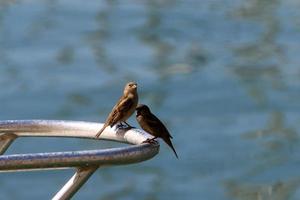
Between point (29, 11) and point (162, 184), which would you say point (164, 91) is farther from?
point (29, 11)

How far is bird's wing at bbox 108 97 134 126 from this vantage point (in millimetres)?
2490

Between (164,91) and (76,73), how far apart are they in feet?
2.30

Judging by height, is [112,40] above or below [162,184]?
above

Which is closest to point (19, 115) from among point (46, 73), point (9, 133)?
point (46, 73)

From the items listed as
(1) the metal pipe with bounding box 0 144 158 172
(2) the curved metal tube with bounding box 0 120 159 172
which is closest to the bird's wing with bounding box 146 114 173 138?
(2) the curved metal tube with bounding box 0 120 159 172

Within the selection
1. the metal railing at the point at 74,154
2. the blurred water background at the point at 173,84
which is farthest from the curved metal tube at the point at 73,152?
the blurred water background at the point at 173,84

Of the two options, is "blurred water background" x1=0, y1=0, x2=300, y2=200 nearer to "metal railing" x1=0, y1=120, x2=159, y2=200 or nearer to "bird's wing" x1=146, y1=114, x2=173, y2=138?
"bird's wing" x1=146, y1=114, x2=173, y2=138

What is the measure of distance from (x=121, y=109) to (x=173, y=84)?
17.8 ft

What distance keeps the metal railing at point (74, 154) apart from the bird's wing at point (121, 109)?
0.28 meters

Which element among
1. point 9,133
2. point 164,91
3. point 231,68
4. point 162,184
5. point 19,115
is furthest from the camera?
point 231,68

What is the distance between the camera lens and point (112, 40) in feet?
28.9

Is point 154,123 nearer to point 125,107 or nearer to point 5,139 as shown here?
point 125,107

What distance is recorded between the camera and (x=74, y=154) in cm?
188

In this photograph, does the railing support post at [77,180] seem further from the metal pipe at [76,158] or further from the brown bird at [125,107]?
the brown bird at [125,107]
